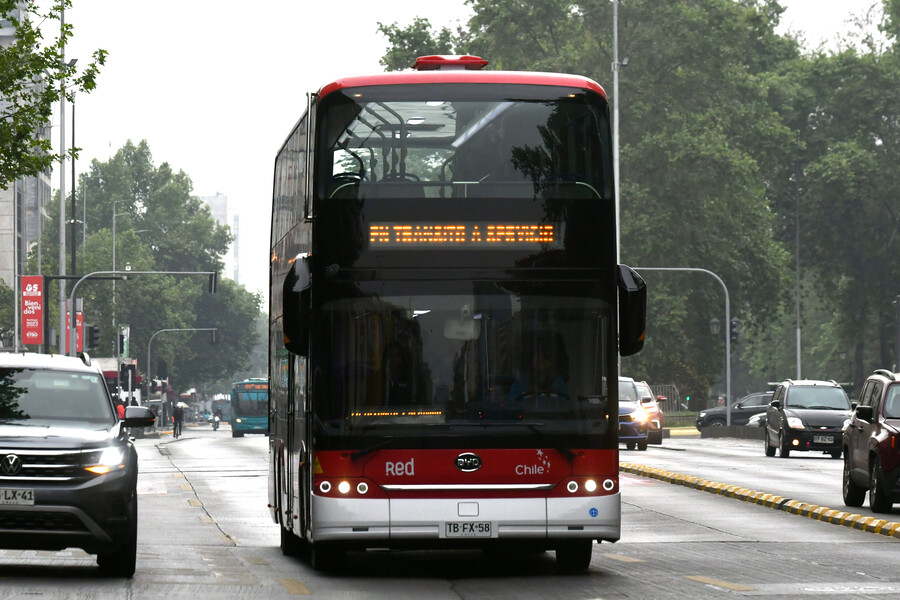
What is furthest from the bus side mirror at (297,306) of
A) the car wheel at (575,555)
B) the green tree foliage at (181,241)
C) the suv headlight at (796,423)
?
the green tree foliage at (181,241)

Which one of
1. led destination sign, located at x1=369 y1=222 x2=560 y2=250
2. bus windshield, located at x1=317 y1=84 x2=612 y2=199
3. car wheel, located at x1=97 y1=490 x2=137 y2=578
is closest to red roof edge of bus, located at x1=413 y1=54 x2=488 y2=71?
bus windshield, located at x1=317 y1=84 x2=612 y2=199

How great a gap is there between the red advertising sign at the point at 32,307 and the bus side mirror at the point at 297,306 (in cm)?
4577

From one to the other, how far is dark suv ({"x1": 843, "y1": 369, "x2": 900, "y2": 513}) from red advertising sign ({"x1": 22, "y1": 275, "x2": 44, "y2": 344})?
39492mm

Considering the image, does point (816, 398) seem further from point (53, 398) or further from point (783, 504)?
point (53, 398)

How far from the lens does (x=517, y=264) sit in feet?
44.3

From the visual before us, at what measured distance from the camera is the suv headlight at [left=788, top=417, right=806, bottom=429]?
3997 centimetres

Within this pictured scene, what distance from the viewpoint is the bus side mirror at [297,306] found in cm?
1322

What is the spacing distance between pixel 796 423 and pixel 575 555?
2664cm

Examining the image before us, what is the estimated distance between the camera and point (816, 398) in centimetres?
4050

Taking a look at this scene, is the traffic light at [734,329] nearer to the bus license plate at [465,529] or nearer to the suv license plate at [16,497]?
the bus license plate at [465,529]

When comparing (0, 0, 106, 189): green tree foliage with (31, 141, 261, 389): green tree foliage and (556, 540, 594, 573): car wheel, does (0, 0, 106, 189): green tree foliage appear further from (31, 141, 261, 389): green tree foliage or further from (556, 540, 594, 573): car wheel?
(31, 141, 261, 389): green tree foliage

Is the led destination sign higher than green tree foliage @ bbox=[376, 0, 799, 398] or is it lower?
lower

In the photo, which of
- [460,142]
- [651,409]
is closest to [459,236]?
[460,142]

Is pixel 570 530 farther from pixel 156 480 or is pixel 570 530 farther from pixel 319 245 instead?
pixel 156 480
